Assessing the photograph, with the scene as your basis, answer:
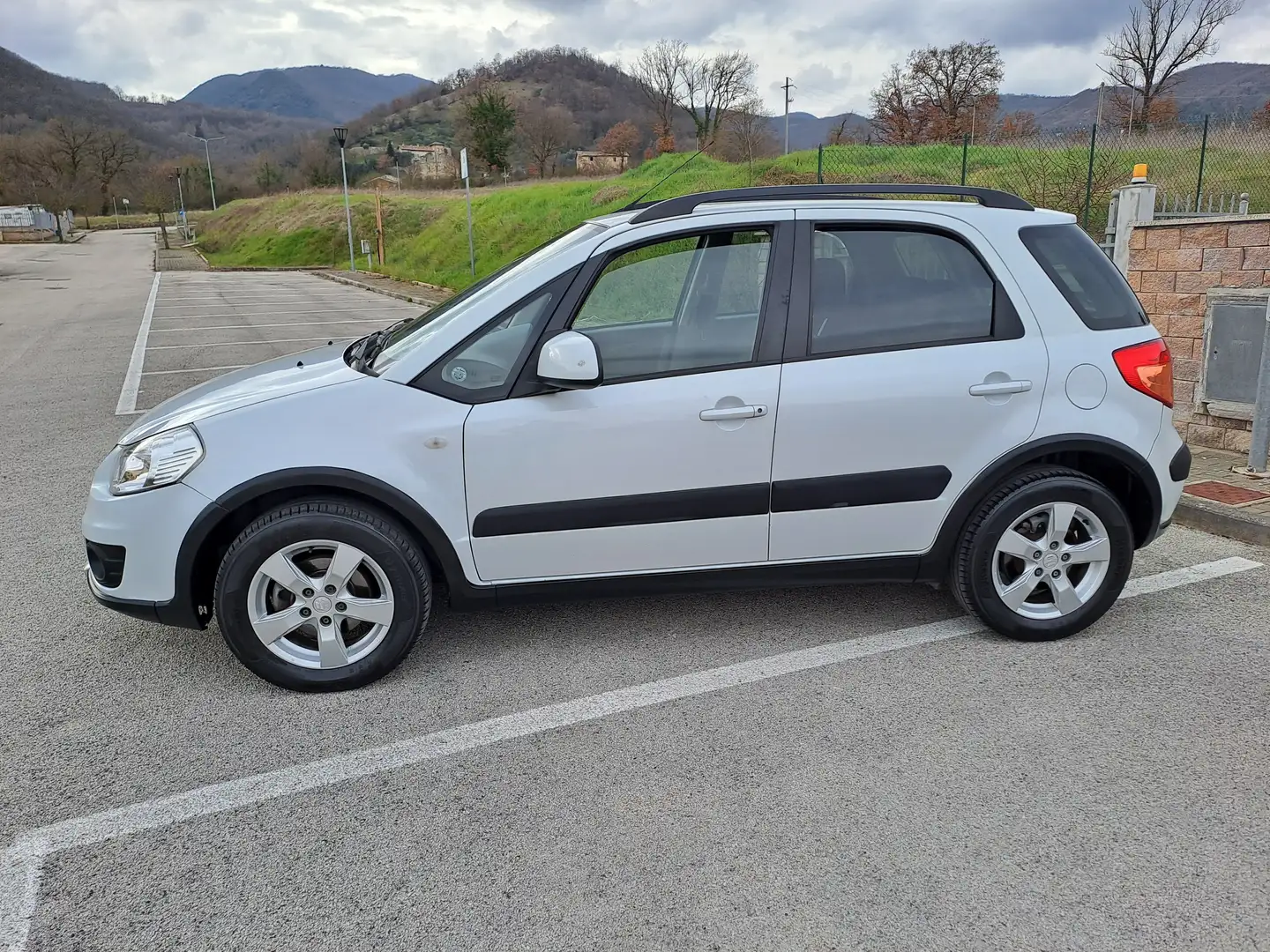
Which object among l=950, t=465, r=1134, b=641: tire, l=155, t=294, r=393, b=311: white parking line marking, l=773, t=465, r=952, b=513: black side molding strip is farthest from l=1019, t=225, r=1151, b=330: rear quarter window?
l=155, t=294, r=393, b=311: white parking line marking

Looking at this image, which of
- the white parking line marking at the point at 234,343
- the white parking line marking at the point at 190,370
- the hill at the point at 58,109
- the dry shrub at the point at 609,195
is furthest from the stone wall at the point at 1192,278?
the hill at the point at 58,109

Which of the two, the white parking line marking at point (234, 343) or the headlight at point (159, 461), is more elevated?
the headlight at point (159, 461)

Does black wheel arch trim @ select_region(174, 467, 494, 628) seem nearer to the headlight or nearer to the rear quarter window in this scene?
the headlight

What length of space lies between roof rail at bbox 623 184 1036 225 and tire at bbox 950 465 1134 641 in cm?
114

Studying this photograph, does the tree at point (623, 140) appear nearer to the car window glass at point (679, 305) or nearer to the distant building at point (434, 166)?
the distant building at point (434, 166)

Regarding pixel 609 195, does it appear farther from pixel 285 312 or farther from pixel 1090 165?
pixel 1090 165

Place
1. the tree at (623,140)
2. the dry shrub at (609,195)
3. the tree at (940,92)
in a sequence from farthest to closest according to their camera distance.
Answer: the tree at (623,140), the tree at (940,92), the dry shrub at (609,195)

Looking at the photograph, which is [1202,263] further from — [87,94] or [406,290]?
[87,94]

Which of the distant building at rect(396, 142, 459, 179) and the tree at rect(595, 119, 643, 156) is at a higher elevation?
the tree at rect(595, 119, 643, 156)

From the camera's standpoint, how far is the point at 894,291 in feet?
11.9

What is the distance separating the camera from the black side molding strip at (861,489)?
3543mm

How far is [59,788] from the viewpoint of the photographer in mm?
2898

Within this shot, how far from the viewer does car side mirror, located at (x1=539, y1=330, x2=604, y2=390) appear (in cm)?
324

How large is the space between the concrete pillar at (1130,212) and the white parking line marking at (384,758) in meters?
4.16
